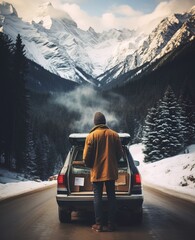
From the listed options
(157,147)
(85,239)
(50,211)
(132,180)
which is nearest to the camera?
(85,239)

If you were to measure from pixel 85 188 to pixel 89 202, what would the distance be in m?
0.47

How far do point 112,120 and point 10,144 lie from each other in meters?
144

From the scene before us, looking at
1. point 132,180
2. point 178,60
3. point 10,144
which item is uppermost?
point 178,60

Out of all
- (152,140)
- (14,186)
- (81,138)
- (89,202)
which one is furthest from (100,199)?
(152,140)

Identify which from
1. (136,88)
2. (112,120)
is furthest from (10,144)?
(136,88)

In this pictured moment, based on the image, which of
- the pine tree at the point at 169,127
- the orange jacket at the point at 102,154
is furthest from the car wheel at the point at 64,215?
the pine tree at the point at 169,127

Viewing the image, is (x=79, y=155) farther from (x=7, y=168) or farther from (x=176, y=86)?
(x=176, y=86)

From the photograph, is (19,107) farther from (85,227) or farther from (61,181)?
(85,227)

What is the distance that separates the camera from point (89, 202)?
7.15m

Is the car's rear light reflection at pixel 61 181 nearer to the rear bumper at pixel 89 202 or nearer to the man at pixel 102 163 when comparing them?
the rear bumper at pixel 89 202

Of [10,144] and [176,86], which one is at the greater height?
[176,86]

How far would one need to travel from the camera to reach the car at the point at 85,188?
718 cm

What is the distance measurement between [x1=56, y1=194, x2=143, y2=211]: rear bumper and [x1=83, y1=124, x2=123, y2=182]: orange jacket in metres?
0.95

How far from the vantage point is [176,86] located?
161m
